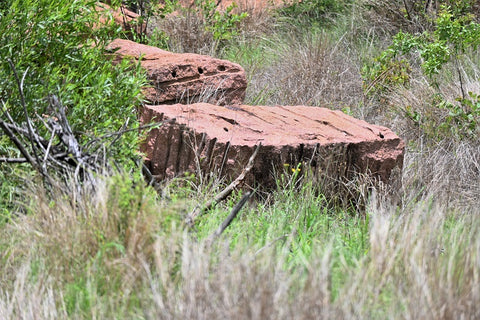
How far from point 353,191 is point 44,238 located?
2480mm

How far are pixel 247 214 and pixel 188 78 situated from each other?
2043mm

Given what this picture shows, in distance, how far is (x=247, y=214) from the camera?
4137mm

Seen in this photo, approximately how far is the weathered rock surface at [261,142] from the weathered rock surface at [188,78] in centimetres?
72

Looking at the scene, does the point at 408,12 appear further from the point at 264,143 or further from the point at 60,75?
the point at 60,75

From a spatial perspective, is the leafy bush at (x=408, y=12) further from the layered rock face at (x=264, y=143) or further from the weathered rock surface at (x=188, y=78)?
the layered rock face at (x=264, y=143)

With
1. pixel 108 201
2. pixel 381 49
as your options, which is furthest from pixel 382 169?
pixel 381 49

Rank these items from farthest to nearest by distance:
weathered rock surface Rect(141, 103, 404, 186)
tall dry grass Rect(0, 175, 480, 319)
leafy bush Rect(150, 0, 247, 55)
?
leafy bush Rect(150, 0, 247, 55), weathered rock surface Rect(141, 103, 404, 186), tall dry grass Rect(0, 175, 480, 319)

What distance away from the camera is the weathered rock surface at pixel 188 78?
5.69 meters

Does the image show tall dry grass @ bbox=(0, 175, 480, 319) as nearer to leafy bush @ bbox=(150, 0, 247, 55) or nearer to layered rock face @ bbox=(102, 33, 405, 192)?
layered rock face @ bbox=(102, 33, 405, 192)

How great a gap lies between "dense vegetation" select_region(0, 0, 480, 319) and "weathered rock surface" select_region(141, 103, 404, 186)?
5.6 inches

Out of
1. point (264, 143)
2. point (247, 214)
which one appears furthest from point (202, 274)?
point (264, 143)

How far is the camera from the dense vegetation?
224cm


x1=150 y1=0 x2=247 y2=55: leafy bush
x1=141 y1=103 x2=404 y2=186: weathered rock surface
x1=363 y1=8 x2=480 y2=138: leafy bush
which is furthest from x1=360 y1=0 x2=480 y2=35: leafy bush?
x1=141 y1=103 x2=404 y2=186: weathered rock surface

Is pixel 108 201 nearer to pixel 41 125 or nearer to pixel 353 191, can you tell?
pixel 41 125
